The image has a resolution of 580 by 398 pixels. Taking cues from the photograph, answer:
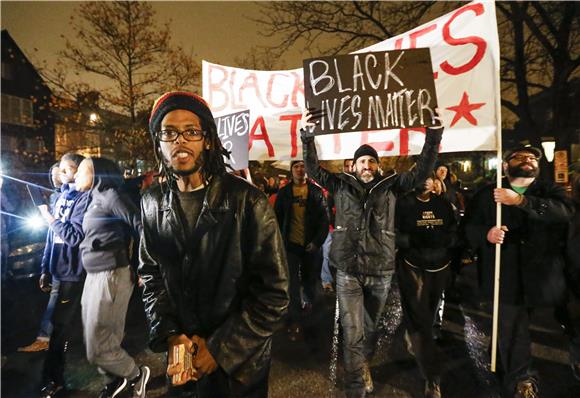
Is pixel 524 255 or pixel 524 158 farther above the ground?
pixel 524 158

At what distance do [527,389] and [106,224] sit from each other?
377cm

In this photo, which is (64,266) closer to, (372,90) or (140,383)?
(140,383)

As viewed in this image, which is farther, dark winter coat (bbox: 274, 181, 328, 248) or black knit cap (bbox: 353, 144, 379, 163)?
dark winter coat (bbox: 274, 181, 328, 248)

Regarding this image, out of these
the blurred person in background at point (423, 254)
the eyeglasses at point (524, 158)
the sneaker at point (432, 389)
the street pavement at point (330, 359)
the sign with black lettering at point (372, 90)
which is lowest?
the street pavement at point (330, 359)

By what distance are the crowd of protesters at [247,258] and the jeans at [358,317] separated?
0.4 inches

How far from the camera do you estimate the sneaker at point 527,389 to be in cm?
307

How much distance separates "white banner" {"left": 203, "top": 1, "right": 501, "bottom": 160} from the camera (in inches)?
133

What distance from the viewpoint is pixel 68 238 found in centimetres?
351

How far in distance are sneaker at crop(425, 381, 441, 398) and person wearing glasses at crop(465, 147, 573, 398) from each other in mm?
566

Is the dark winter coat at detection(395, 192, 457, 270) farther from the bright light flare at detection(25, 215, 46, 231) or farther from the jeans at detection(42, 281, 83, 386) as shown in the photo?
the bright light flare at detection(25, 215, 46, 231)

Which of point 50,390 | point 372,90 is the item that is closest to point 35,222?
point 50,390

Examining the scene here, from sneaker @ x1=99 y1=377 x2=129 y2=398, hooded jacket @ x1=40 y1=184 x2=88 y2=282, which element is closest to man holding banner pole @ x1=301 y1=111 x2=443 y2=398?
sneaker @ x1=99 y1=377 x2=129 y2=398

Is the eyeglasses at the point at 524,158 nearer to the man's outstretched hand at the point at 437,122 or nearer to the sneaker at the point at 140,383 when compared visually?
the man's outstretched hand at the point at 437,122

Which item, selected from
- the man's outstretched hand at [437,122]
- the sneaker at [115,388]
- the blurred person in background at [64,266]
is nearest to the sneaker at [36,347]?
the blurred person in background at [64,266]
